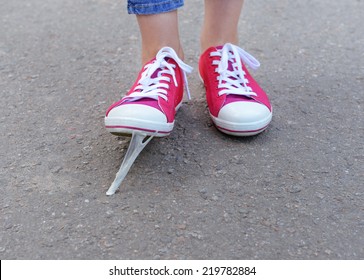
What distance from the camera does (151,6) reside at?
4.88ft

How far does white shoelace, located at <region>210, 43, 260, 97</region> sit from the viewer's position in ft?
5.16

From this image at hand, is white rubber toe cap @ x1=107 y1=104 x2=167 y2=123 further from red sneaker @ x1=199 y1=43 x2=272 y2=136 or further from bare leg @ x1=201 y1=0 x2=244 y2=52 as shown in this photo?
bare leg @ x1=201 y1=0 x2=244 y2=52

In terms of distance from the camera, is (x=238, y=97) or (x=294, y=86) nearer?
(x=238, y=97)

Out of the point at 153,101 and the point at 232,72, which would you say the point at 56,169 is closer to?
the point at 153,101

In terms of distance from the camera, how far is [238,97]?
156 cm

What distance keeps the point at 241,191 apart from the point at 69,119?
563 millimetres

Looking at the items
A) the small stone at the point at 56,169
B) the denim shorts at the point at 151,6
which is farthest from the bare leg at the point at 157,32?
the small stone at the point at 56,169

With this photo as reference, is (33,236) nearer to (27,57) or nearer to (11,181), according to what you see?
(11,181)

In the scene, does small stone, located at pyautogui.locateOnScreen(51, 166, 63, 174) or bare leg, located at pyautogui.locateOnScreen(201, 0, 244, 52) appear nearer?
small stone, located at pyautogui.locateOnScreen(51, 166, 63, 174)

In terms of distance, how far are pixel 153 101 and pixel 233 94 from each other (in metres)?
0.24

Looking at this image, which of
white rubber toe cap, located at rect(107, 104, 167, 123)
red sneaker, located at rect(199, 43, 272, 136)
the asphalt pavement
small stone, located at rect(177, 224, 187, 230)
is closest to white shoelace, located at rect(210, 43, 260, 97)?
red sneaker, located at rect(199, 43, 272, 136)

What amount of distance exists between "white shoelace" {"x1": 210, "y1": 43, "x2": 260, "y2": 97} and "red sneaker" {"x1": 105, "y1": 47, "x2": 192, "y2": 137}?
99mm

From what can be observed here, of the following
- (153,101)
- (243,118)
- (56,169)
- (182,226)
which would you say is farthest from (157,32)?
(182,226)

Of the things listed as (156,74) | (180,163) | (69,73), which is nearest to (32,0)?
(69,73)
